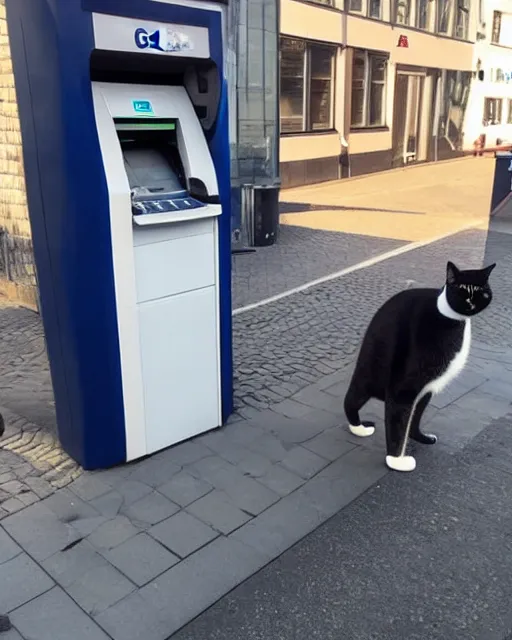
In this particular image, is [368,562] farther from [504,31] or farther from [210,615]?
[504,31]

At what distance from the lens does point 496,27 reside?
914 inches

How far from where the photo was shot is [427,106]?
19859 millimetres

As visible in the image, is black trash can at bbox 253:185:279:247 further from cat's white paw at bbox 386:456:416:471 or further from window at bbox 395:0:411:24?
window at bbox 395:0:411:24

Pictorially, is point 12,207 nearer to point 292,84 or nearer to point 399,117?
point 292,84

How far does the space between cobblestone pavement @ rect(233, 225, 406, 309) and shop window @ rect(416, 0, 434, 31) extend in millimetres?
11840

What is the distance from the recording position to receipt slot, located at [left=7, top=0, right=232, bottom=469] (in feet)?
8.93

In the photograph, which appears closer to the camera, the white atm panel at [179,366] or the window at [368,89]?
the white atm panel at [179,366]

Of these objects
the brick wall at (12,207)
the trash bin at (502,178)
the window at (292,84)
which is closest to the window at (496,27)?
the window at (292,84)

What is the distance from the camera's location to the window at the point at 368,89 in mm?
15859

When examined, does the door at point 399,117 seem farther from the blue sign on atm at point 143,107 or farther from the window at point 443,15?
the blue sign on atm at point 143,107

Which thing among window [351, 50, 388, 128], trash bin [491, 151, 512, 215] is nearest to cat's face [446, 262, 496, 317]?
trash bin [491, 151, 512, 215]

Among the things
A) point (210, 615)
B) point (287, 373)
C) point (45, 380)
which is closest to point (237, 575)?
point (210, 615)

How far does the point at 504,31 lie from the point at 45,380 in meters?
24.9

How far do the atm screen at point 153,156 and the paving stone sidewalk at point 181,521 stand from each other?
145 cm
